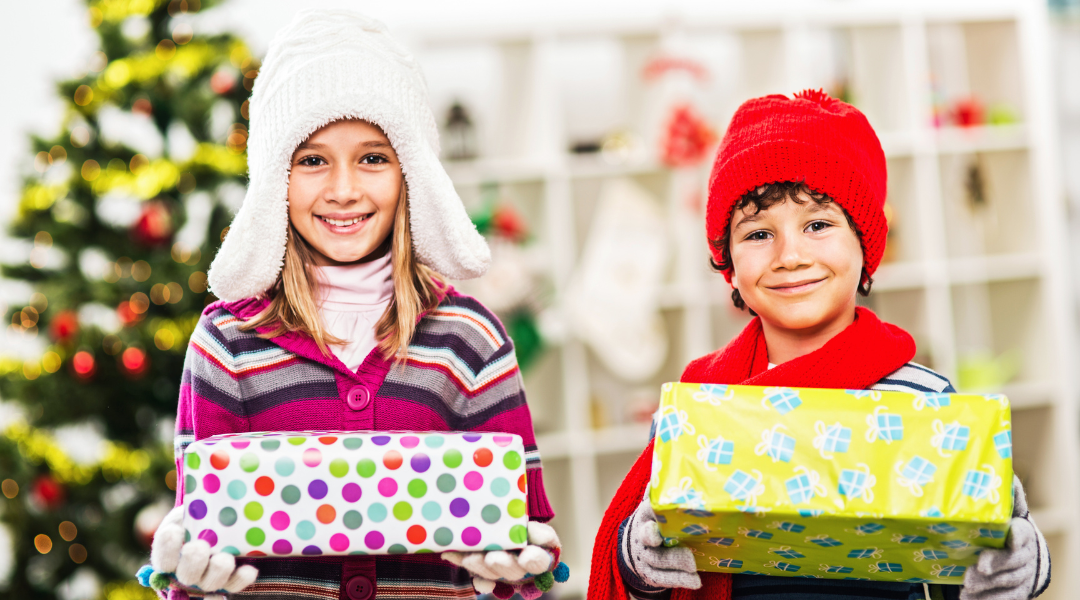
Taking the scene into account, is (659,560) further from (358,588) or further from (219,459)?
(219,459)

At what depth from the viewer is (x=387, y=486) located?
3.33ft

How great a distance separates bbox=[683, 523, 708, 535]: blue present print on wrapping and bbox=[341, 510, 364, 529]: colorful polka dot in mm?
367

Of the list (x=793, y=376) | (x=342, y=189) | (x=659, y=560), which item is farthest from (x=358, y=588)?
(x=793, y=376)

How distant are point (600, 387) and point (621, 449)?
0.44 meters

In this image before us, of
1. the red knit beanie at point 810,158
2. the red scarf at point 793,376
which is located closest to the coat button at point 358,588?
the red scarf at point 793,376

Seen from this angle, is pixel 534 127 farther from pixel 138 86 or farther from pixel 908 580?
pixel 908 580

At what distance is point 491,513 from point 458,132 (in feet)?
7.97

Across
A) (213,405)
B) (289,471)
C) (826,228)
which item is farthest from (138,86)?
(826,228)

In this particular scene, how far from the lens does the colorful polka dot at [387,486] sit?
1.01m

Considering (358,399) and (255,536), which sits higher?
(358,399)

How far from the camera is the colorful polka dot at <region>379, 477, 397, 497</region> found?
39.9 inches

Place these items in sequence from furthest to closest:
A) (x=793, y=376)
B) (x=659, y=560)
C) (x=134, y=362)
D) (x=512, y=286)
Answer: (x=512, y=286) < (x=134, y=362) < (x=793, y=376) < (x=659, y=560)

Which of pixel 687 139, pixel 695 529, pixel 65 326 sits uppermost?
pixel 687 139

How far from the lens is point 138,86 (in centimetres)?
246
